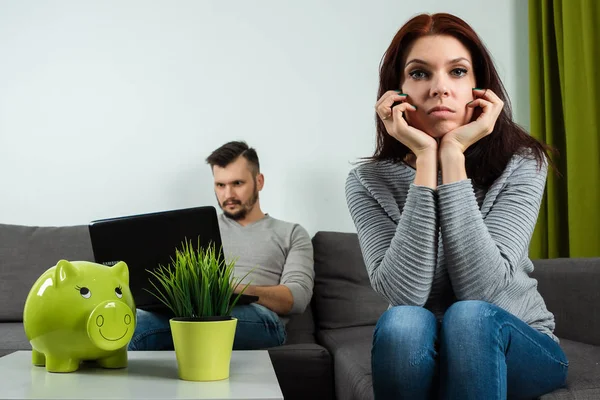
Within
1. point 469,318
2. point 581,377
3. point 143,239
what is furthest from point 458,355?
point 143,239

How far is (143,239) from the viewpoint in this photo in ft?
5.49

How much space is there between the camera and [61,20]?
2.93 meters

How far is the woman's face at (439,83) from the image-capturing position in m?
1.44

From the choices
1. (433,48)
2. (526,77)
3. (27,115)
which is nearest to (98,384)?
(433,48)

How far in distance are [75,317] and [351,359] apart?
0.84m

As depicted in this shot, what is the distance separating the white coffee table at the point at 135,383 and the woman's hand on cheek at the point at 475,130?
59 centimetres

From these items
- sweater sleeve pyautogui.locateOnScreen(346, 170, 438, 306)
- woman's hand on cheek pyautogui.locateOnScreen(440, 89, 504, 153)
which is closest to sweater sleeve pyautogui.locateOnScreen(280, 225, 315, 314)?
sweater sleeve pyautogui.locateOnScreen(346, 170, 438, 306)

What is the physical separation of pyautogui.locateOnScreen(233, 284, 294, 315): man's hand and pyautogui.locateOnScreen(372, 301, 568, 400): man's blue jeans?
1.04 m

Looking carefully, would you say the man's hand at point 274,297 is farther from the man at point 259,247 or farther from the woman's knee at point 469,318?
the woman's knee at point 469,318

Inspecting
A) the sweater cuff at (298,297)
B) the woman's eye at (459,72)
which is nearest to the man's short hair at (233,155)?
the sweater cuff at (298,297)

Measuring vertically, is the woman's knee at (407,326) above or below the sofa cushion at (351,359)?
above

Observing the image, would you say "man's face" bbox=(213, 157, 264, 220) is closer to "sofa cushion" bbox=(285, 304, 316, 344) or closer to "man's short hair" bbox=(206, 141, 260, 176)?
"man's short hair" bbox=(206, 141, 260, 176)

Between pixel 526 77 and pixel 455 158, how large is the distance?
1.94m

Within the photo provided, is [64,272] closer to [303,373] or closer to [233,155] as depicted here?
[303,373]
